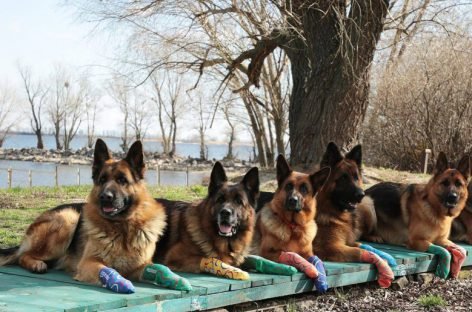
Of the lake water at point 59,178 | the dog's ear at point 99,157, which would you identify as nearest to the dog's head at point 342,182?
the dog's ear at point 99,157

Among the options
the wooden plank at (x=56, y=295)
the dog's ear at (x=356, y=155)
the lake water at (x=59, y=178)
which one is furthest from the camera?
the lake water at (x=59, y=178)

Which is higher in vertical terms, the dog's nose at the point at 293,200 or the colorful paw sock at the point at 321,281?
the dog's nose at the point at 293,200

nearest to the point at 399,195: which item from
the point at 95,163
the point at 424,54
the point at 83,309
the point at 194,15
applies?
the point at 95,163

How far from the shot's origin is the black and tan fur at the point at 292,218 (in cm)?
675

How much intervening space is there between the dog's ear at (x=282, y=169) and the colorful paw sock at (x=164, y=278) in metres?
2.05

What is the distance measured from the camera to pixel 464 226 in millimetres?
9250

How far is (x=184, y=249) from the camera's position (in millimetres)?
6188

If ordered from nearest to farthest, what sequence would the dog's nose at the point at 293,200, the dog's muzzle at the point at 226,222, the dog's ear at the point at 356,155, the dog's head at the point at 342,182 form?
the dog's muzzle at the point at 226,222, the dog's nose at the point at 293,200, the dog's head at the point at 342,182, the dog's ear at the point at 356,155

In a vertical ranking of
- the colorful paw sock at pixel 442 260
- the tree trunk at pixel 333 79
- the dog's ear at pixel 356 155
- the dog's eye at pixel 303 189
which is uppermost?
the tree trunk at pixel 333 79

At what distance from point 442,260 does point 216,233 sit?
366 centimetres

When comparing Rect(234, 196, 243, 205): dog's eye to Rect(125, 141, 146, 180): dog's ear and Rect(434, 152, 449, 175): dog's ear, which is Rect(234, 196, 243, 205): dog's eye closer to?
Rect(125, 141, 146, 180): dog's ear

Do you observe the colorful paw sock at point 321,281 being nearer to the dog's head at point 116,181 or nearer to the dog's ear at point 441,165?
the dog's head at point 116,181

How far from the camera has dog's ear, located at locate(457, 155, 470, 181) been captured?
8219 millimetres

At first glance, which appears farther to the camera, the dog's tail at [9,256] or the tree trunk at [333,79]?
the tree trunk at [333,79]
